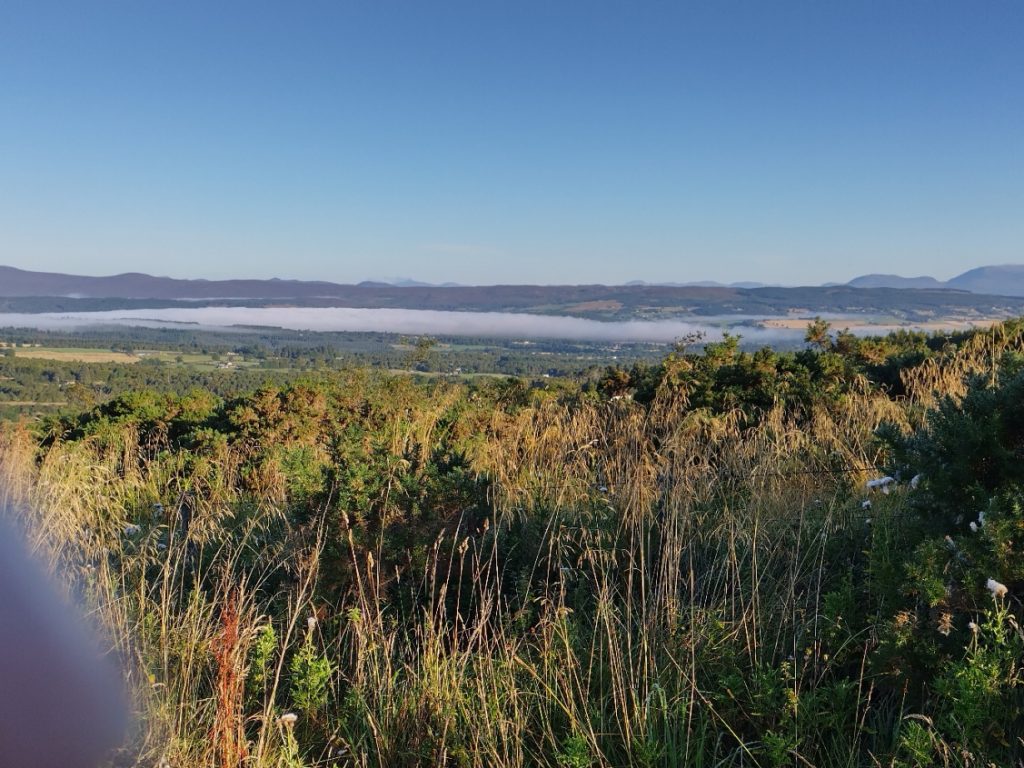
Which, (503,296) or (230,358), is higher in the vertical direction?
(503,296)

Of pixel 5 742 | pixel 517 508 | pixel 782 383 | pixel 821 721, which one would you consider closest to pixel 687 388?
pixel 782 383

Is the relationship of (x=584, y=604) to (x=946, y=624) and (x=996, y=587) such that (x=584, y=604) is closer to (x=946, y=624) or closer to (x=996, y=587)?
(x=946, y=624)

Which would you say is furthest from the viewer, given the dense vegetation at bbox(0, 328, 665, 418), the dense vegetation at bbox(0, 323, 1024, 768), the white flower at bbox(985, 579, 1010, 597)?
the dense vegetation at bbox(0, 328, 665, 418)

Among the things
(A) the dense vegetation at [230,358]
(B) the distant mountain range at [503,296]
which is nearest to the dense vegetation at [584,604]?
(A) the dense vegetation at [230,358]

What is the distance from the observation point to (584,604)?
130 inches

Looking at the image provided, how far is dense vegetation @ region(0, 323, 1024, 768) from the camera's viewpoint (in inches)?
87.9

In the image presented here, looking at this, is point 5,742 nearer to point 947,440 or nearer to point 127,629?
point 127,629

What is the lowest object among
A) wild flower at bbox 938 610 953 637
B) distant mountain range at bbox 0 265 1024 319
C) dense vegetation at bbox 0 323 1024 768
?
dense vegetation at bbox 0 323 1024 768

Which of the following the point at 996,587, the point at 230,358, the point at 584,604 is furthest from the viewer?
the point at 230,358

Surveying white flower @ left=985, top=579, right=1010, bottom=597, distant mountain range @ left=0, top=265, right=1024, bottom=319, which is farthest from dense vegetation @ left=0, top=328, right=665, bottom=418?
distant mountain range @ left=0, top=265, right=1024, bottom=319

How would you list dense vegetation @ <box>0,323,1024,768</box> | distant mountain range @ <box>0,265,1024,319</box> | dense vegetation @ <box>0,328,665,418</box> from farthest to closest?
distant mountain range @ <box>0,265,1024,319</box>, dense vegetation @ <box>0,328,665,418</box>, dense vegetation @ <box>0,323,1024,768</box>

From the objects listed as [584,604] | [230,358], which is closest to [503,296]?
[230,358]

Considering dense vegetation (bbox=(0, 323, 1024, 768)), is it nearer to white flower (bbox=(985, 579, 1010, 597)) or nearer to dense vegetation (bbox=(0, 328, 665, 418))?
white flower (bbox=(985, 579, 1010, 597))

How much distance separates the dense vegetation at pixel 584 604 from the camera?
87.9 inches
